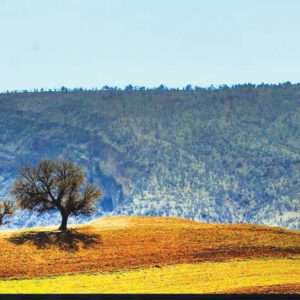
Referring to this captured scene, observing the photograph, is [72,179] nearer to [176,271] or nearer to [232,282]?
[176,271]

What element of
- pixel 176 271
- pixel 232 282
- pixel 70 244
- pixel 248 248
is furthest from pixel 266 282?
pixel 70 244

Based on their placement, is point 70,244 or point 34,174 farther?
point 34,174

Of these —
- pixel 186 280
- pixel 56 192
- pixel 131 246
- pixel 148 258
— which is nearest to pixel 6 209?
pixel 56 192

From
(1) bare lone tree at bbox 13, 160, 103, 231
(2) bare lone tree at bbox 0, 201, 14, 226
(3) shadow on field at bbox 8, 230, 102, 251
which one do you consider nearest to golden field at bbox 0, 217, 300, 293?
(3) shadow on field at bbox 8, 230, 102, 251

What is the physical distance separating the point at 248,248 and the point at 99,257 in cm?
1147

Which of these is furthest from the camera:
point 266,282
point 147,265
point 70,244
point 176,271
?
point 70,244

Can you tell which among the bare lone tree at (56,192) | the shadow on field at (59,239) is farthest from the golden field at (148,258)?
the bare lone tree at (56,192)

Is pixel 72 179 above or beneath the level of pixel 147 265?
above

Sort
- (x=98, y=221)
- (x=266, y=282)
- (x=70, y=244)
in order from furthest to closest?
(x=98, y=221), (x=70, y=244), (x=266, y=282)

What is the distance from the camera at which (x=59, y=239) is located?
58969mm

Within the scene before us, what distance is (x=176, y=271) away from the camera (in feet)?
163

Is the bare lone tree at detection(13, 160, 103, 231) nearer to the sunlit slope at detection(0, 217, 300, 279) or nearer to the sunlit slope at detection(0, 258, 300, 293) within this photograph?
the sunlit slope at detection(0, 217, 300, 279)

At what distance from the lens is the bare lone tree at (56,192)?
203ft

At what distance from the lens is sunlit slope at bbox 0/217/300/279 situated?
52.8 meters
